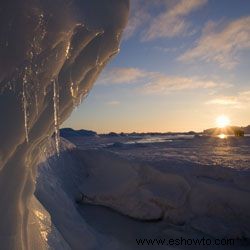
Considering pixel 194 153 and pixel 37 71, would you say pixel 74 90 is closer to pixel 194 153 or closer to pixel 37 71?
pixel 37 71

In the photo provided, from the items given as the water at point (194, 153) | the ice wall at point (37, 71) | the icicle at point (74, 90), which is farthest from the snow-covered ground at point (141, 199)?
the icicle at point (74, 90)

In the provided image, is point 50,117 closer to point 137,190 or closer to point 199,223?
point 199,223

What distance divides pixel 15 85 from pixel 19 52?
8.2 inches

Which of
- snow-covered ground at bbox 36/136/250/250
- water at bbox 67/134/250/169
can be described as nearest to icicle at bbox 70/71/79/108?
snow-covered ground at bbox 36/136/250/250

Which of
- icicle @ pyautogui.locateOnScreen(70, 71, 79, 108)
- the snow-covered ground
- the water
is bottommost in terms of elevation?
the snow-covered ground

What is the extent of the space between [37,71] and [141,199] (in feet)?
17.8

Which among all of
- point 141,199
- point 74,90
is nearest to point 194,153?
point 141,199

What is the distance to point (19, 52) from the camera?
186cm

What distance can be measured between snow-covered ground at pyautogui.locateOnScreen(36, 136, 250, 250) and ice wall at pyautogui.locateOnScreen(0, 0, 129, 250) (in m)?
2.47

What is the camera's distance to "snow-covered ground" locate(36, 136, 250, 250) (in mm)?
5445

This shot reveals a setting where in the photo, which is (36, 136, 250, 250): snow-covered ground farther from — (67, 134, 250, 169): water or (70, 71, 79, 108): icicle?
(70, 71, 79, 108): icicle

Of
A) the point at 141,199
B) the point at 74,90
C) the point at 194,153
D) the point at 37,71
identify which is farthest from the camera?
the point at 194,153

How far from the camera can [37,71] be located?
204 centimetres

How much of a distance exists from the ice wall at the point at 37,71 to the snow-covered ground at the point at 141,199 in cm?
247
